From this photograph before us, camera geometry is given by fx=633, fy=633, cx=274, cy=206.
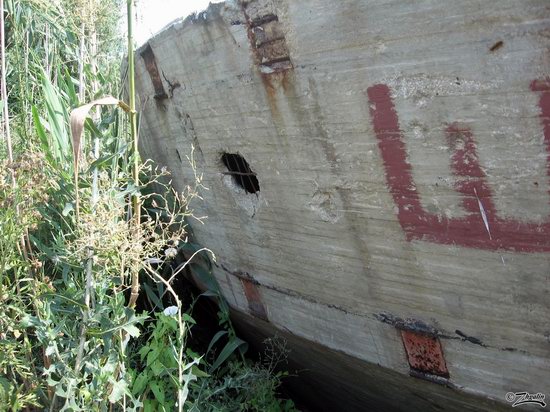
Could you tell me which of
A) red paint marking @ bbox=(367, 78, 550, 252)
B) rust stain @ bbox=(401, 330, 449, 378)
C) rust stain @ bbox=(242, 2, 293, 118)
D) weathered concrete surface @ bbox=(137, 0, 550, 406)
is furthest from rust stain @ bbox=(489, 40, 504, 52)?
rust stain @ bbox=(401, 330, 449, 378)

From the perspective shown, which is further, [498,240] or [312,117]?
[312,117]

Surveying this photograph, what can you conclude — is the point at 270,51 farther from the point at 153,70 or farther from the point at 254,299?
the point at 254,299

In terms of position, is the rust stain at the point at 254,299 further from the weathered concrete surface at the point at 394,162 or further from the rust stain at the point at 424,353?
the rust stain at the point at 424,353

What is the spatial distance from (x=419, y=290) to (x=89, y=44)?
1921mm

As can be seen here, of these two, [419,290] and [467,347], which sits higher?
[419,290]

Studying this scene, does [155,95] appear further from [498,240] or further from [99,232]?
[498,240]

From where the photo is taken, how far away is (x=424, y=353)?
2281mm

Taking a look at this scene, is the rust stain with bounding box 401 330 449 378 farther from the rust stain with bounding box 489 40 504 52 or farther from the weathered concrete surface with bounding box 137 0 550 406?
the rust stain with bounding box 489 40 504 52

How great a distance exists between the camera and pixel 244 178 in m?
2.80

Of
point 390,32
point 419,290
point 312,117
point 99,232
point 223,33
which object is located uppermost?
point 223,33

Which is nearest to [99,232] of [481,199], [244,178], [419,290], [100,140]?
[100,140]

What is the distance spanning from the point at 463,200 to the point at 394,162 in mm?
244

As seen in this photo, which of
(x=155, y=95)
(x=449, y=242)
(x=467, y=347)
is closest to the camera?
(x=449, y=242)

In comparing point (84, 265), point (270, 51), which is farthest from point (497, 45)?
point (84, 265)
